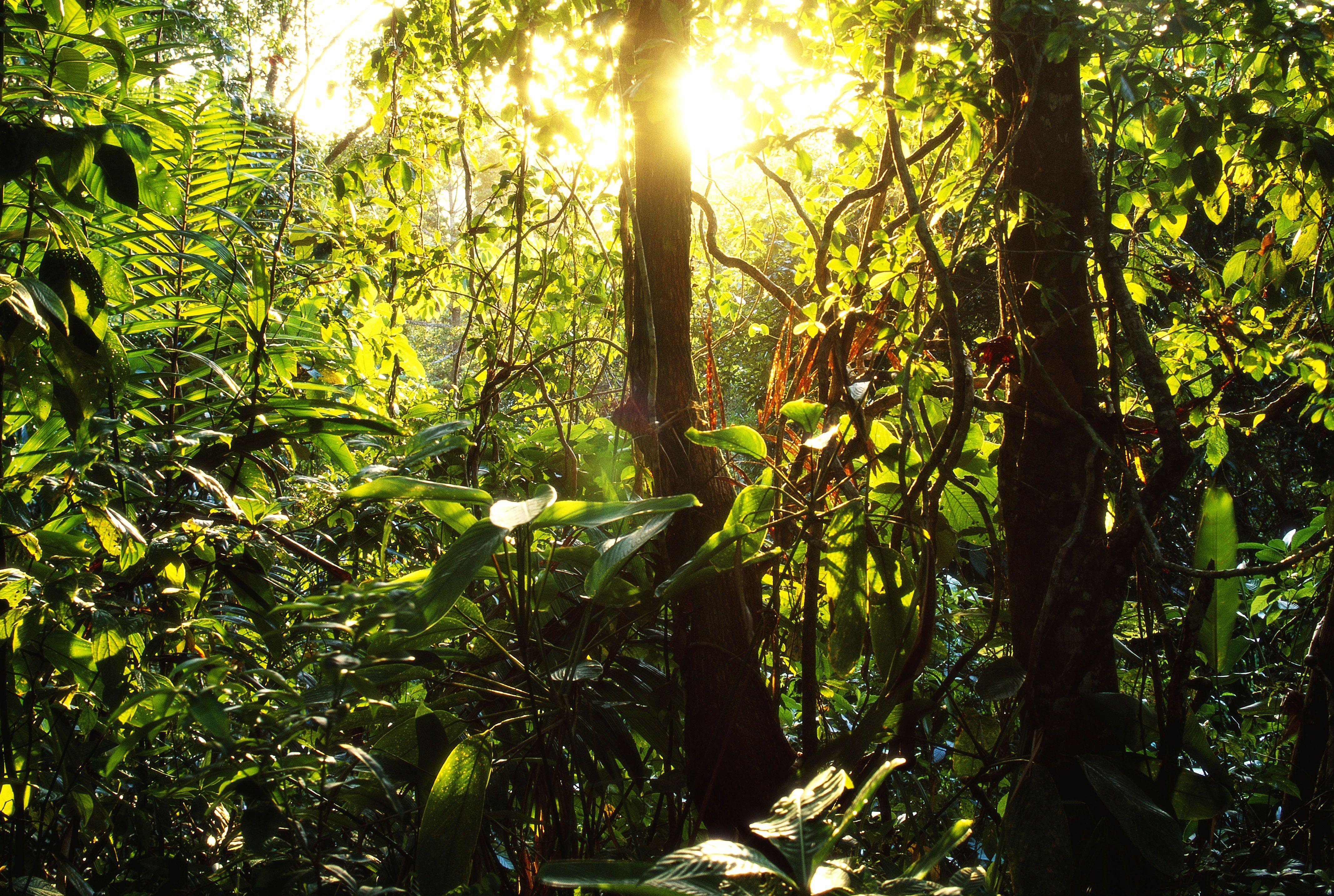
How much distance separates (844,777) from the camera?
69 cm

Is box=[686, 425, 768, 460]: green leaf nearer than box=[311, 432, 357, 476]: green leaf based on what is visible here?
Yes

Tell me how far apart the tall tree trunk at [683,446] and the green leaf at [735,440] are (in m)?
0.14

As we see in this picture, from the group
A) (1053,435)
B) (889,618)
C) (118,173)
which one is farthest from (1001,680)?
(118,173)

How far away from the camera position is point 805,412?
3.24ft

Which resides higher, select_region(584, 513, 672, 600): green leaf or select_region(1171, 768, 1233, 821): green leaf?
select_region(584, 513, 672, 600): green leaf

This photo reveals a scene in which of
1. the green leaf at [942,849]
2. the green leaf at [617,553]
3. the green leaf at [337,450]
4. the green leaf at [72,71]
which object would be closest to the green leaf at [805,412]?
the green leaf at [617,553]

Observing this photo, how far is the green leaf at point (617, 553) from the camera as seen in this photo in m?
0.79

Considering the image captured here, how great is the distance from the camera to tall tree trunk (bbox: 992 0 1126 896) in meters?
0.94

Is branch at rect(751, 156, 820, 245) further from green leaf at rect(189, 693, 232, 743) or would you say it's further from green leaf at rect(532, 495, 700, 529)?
green leaf at rect(189, 693, 232, 743)

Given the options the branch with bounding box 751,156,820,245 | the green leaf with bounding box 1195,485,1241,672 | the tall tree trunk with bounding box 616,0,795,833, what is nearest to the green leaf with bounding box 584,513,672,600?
the tall tree trunk with bounding box 616,0,795,833

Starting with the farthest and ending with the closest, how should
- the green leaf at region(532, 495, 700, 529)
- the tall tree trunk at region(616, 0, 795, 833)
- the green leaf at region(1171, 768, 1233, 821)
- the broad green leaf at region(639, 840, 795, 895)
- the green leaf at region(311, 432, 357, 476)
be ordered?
the green leaf at region(311, 432, 357, 476)
the tall tree trunk at region(616, 0, 795, 833)
the green leaf at region(1171, 768, 1233, 821)
the green leaf at region(532, 495, 700, 529)
the broad green leaf at region(639, 840, 795, 895)

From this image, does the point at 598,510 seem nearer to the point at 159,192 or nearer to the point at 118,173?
A: the point at 118,173

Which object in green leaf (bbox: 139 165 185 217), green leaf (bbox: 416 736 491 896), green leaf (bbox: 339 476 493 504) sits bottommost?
green leaf (bbox: 416 736 491 896)

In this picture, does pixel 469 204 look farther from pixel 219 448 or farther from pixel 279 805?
pixel 279 805
